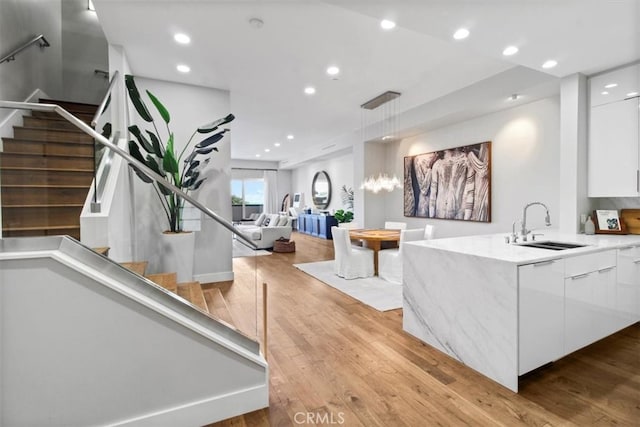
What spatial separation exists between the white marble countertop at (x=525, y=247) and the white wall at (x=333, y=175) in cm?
683

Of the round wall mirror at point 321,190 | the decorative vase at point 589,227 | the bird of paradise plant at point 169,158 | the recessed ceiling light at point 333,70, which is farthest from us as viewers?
the round wall mirror at point 321,190

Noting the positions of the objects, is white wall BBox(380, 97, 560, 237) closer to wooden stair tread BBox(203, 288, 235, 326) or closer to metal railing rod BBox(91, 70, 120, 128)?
wooden stair tread BBox(203, 288, 235, 326)

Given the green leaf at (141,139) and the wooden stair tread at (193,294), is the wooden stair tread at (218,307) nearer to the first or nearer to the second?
the wooden stair tread at (193,294)

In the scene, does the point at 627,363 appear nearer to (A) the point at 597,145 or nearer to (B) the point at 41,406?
(A) the point at 597,145

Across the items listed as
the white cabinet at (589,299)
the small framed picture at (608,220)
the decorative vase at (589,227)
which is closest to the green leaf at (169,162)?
the white cabinet at (589,299)

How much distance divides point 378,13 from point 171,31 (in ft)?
7.09

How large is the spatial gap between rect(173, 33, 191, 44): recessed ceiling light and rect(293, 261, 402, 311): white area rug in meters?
3.61

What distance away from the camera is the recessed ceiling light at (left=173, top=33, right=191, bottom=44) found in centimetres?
312

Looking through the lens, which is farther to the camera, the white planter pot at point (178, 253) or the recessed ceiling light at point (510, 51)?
the white planter pot at point (178, 253)

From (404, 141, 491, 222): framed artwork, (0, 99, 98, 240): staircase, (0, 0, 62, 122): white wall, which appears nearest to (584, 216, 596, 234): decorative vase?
(404, 141, 491, 222): framed artwork

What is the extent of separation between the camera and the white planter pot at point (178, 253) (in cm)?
391

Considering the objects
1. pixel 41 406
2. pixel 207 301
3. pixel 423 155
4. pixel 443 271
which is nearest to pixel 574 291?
pixel 443 271

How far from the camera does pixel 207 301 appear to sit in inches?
104

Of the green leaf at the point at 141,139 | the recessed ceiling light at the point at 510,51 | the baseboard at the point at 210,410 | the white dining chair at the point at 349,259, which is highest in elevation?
the recessed ceiling light at the point at 510,51
